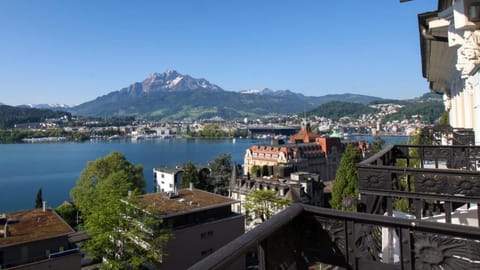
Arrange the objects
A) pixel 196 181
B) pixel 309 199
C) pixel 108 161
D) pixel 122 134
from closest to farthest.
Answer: pixel 309 199 < pixel 108 161 < pixel 196 181 < pixel 122 134

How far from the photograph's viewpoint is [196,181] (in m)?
36.2

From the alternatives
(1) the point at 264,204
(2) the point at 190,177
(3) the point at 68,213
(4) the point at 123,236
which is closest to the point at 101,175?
(3) the point at 68,213

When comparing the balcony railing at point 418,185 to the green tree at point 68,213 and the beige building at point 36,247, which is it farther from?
the green tree at point 68,213

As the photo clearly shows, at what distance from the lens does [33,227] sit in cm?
1480

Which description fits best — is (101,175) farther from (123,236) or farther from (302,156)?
(302,156)

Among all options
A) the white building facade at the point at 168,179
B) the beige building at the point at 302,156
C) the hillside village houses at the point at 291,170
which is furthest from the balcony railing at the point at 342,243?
the beige building at the point at 302,156

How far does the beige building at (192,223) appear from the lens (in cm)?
1716

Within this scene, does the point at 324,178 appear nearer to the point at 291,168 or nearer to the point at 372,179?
the point at 291,168

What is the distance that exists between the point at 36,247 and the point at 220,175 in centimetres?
2849

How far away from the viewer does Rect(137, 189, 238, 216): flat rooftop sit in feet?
57.9

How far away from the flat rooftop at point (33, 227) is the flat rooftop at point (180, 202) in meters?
3.85

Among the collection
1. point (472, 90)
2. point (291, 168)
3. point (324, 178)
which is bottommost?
point (324, 178)

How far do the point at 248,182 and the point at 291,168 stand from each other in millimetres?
11187

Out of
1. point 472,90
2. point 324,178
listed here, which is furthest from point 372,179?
point 324,178
